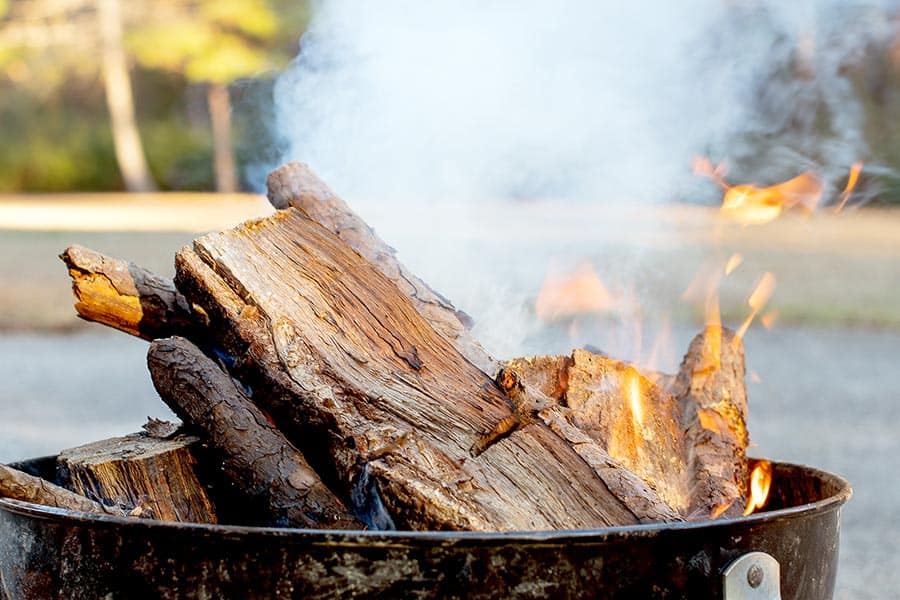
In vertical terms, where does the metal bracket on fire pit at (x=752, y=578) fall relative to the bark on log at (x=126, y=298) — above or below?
below

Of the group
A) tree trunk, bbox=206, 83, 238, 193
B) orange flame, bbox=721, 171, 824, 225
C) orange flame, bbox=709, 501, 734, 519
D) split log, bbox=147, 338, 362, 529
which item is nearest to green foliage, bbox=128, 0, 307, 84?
tree trunk, bbox=206, 83, 238, 193

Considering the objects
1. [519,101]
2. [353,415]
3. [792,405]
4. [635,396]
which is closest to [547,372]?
[635,396]

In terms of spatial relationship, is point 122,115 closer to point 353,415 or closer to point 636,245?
point 636,245

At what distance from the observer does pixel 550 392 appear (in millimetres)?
1922

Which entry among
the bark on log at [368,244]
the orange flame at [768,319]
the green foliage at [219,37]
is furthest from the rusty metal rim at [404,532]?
the green foliage at [219,37]

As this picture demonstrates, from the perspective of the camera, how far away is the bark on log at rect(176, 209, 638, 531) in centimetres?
150

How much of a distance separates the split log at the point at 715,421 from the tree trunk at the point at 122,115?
15.9 metres

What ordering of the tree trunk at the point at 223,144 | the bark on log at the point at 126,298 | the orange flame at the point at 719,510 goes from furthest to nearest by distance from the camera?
the tree trunk at the point at 223,144, the bark on log at the point at 126,298, the orange flame at the point at 719,510

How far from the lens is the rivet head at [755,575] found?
1395mm

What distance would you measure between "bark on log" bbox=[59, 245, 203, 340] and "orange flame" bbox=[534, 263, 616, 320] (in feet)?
2.57

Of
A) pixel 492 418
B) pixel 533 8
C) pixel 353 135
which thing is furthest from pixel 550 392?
pixel 533 8

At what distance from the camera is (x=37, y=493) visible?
1.51 m

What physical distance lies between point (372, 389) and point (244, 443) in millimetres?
216

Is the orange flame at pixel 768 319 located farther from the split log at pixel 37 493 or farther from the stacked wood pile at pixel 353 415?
the split log at pixel 37 493
